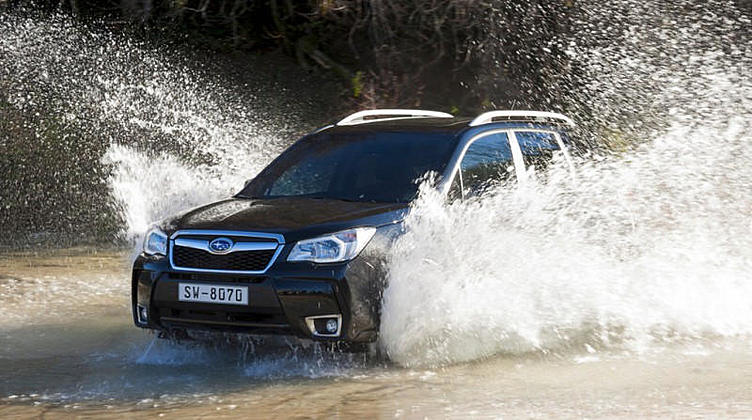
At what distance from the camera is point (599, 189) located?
8.23 meters

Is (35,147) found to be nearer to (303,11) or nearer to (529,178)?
(303,11)

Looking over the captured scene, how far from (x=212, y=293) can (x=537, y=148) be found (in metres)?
2.71

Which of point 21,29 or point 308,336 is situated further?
point 21,29

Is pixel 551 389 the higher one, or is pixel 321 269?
pixel 321 269

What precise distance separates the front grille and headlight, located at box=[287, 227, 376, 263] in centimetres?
15

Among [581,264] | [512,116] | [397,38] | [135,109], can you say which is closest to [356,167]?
[512,116]

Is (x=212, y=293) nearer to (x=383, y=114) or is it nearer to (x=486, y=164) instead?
(x=486, y=164)

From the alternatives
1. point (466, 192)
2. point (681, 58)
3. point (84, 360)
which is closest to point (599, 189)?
point (466, 192)

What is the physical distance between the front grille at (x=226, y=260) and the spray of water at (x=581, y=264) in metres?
0.70

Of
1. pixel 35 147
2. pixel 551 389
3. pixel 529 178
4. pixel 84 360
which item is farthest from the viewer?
pixel 35 147

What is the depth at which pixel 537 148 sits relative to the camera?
830cm

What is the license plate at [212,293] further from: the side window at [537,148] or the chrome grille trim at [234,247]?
the side window at [537,148]

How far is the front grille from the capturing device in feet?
21.7

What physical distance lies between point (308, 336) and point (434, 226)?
94 centimetres
